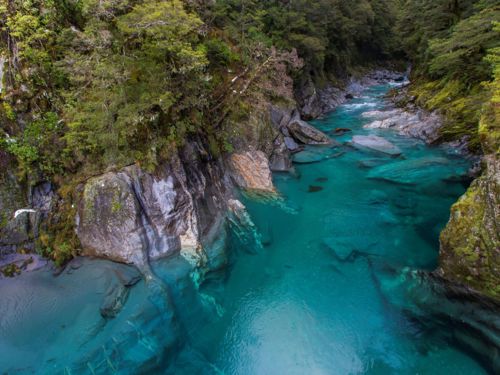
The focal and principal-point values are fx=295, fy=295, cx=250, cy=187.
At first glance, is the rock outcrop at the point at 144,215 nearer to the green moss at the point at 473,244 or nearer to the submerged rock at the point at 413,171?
the green moss at the point at 473,244

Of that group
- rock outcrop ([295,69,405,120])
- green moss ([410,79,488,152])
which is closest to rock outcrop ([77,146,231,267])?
green moss ([410,79,488,152])

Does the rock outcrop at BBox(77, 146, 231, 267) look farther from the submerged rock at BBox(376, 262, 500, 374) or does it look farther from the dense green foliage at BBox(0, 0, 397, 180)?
the submerged rock at BBox(376, 262, 500, 374)

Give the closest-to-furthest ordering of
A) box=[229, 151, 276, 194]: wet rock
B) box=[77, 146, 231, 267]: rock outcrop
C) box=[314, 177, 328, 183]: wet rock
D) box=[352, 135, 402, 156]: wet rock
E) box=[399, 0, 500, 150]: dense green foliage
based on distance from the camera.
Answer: box=[77, 146, 231, 267]: rock outcrop
box=[229, 151, 276, 194]: wet rock
box=[399, 0, 500, 150]: dense green foliage
box=[314, 177, 328, 183]: wet rock
box=[352, 135, 402, 156]: wet rock

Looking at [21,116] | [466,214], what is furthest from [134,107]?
[466,214]

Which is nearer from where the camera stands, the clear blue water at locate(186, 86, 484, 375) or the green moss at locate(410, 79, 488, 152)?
the clear blue water at locate(186, 86, 484, 375)

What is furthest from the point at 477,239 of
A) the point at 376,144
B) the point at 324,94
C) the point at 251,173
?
the point at 324,94

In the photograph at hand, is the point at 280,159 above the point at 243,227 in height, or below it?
above

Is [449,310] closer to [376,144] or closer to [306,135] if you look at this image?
[376,144]
